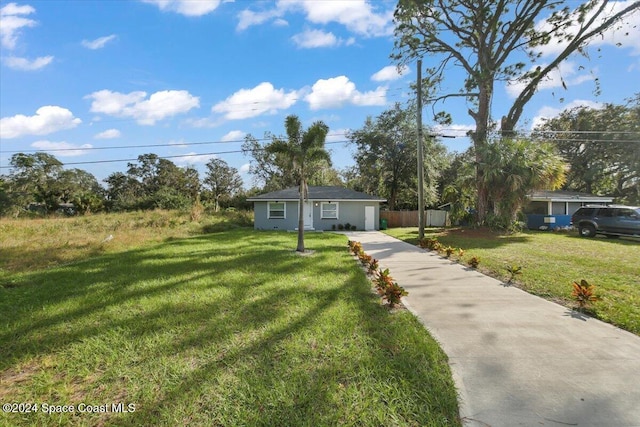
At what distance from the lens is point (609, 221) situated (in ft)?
42.9

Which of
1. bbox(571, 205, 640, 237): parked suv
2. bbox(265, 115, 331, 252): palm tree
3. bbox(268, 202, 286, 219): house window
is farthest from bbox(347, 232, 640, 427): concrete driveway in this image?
bbox(268, 202, 286, 219): house window

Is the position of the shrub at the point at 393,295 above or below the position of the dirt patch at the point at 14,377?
above

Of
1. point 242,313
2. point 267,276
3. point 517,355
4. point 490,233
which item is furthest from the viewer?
point 490,233

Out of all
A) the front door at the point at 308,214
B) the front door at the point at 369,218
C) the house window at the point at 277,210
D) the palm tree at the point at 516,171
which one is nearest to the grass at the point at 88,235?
the house window at the point at 277,210

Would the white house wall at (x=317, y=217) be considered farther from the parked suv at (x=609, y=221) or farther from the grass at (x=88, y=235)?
the parked suv at (x=609, y=221)

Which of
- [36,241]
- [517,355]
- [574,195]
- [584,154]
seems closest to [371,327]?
[517,355]

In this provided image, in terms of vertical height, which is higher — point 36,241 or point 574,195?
point 574,195

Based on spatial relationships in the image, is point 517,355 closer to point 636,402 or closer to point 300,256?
point 636,402

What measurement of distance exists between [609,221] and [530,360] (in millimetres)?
15203

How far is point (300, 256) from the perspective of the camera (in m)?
8.65

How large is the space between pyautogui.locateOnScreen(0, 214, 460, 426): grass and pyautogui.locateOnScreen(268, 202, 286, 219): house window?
13648 mm

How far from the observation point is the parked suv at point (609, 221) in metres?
12.3

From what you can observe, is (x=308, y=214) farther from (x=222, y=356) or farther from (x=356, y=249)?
(x=222, y=356)

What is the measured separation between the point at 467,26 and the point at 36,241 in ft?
79.2
